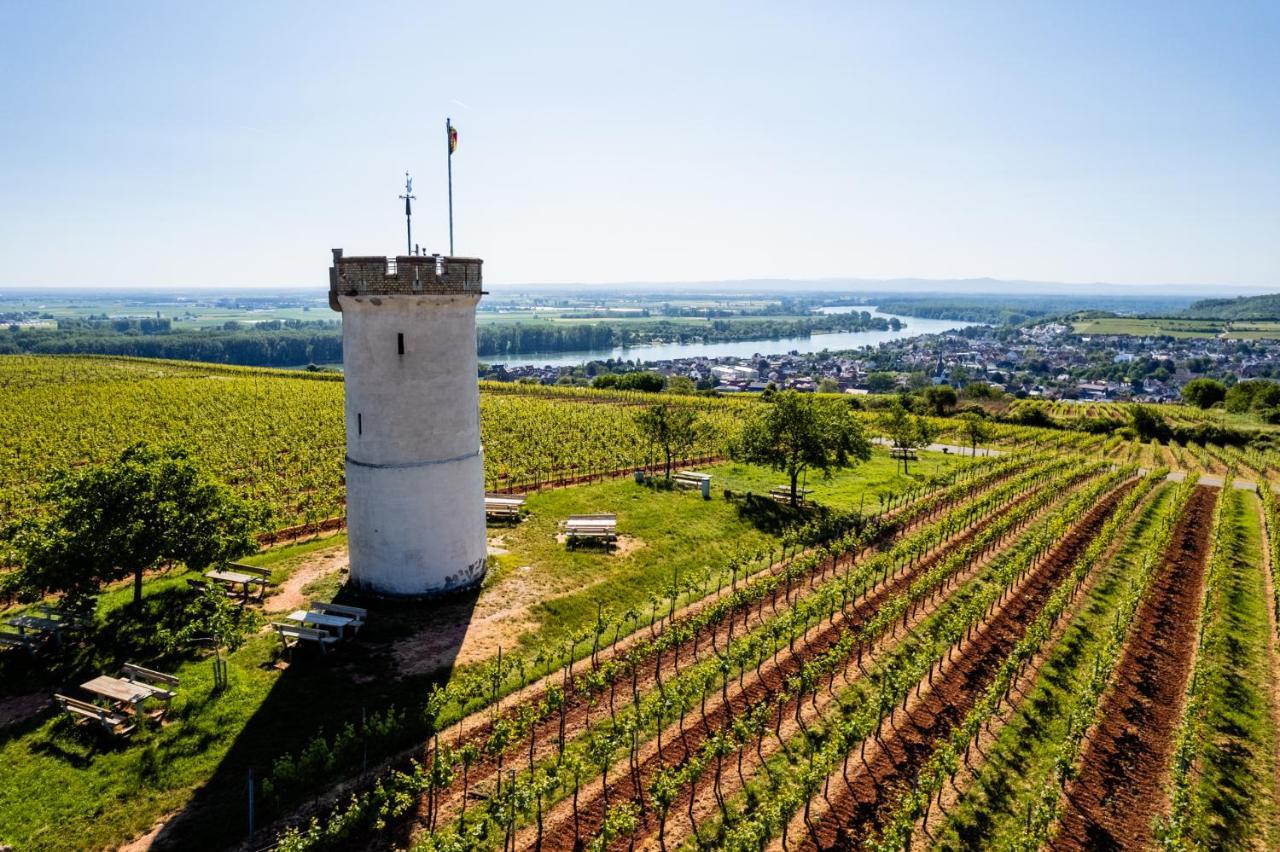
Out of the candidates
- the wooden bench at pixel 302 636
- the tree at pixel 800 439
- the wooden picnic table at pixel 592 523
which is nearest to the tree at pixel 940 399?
the tree at pixel 800 439

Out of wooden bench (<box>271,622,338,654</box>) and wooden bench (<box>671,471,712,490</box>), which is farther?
wooden bench (<box>671,471,712,490</box>)

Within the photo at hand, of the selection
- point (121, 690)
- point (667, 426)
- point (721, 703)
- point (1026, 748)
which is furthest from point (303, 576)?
point (1026, 748)

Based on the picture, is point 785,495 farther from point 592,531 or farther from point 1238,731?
point 1238,731

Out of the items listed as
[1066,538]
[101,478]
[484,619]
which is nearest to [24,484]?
[101,478]

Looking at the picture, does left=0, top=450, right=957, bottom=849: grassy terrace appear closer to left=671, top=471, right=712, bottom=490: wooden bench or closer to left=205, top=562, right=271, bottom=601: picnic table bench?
left=205, top=562, right=271, bottom=601: picnic table bench

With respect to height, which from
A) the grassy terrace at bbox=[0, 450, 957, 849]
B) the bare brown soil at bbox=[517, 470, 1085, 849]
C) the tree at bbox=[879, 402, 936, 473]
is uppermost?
the tree at bbox=[879, 402, 936, 473]

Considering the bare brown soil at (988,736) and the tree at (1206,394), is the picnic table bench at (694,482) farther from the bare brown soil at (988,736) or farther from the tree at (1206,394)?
the tree at (1206,394)

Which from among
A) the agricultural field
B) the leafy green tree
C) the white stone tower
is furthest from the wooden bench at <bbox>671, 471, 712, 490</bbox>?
the leafy green tree
